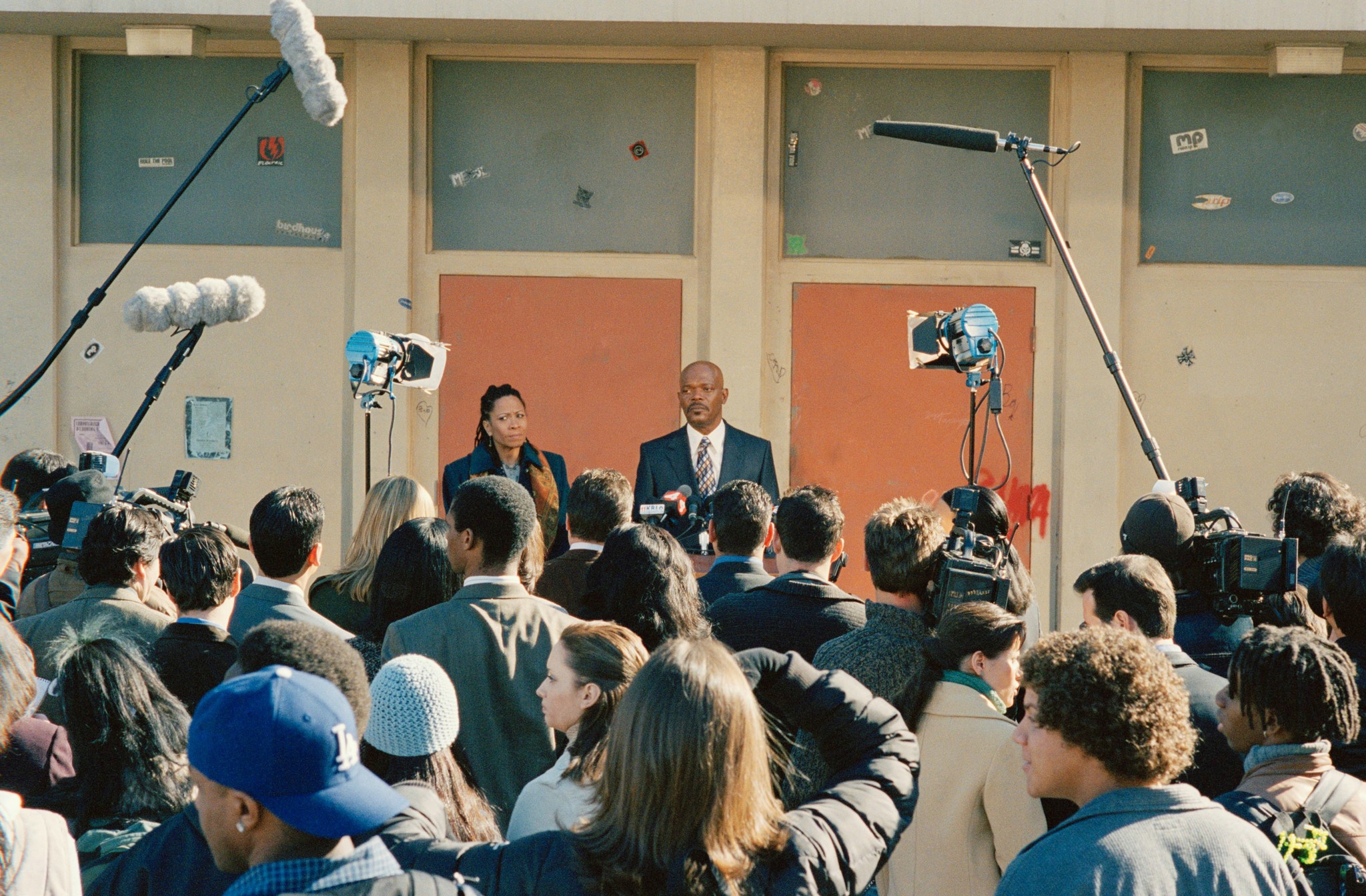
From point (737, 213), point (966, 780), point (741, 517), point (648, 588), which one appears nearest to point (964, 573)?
point (966, 780)

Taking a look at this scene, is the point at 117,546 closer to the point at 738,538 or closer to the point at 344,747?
the point at 738,538

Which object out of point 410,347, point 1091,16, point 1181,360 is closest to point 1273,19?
point 1091,16

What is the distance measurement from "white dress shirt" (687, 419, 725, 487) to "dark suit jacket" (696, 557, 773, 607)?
216 cm

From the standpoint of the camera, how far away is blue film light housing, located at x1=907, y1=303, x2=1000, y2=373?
4660mm

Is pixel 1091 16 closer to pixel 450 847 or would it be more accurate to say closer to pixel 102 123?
pixel 102 123

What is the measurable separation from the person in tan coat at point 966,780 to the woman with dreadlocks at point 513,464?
10.6ft

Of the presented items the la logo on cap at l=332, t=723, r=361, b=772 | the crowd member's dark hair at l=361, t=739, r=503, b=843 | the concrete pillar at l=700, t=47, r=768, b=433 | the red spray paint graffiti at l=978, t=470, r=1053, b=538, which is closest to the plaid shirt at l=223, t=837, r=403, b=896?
the la logo on cap at l=332, t=723, r=361, b=772

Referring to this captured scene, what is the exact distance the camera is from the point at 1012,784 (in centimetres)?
284

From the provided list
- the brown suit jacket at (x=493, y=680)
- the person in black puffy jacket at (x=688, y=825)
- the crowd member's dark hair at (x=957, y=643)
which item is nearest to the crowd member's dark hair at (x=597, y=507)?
the brown suit jacket at (x=493, y=680)

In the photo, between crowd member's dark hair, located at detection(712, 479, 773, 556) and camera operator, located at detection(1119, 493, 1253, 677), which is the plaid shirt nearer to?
crowd member's dark hair, located at detection(712, 479, 773, 556)

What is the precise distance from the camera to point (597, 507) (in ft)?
14.3

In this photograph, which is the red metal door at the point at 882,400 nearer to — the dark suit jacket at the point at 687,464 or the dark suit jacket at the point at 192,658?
the dark suit jacket at the point at 687,464

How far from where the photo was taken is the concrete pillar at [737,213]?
7461 mm

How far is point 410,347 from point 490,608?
8.42ft
